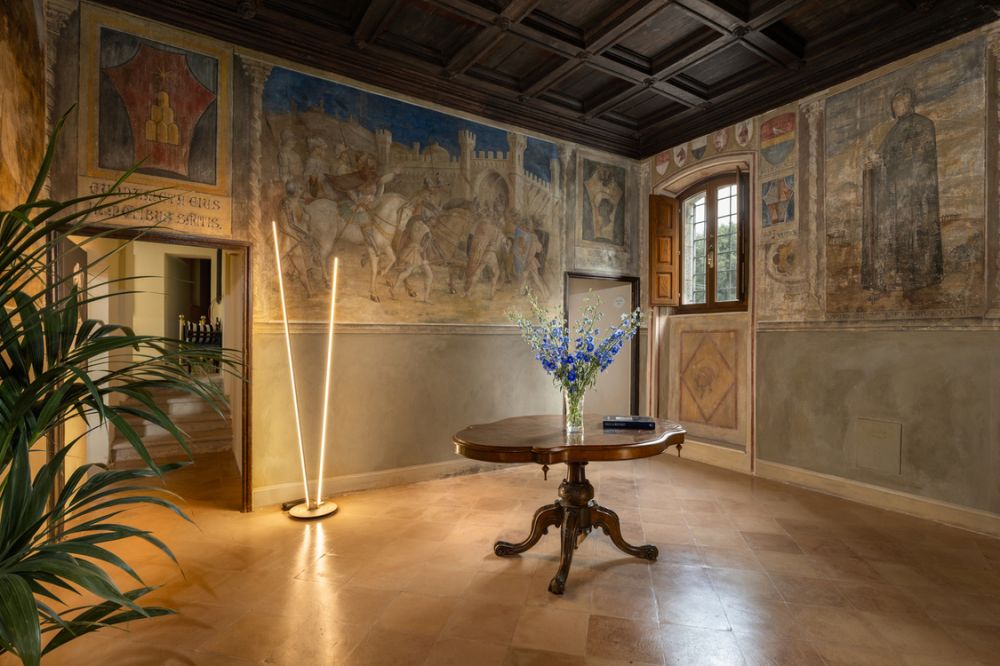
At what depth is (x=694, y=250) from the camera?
6.19m

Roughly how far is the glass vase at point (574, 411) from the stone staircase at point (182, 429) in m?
3.83

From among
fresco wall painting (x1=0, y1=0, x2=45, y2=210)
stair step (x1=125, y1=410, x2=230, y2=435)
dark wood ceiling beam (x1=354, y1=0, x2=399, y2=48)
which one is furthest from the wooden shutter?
fresco wall painting (x1=0, y1=0, x2=45, y2=210)

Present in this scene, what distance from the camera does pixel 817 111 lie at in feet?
15.5

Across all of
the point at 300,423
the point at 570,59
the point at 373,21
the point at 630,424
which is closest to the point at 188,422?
the point at 300,423

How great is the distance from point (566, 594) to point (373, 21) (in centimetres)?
427

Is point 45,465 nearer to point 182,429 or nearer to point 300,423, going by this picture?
point 300,423

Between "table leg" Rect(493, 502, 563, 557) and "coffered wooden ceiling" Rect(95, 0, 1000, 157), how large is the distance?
11.8 feet

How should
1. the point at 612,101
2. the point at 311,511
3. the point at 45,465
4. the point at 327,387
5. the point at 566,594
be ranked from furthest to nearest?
the point at 612,101, the point at 327,387, the point at 311,511, the point at 566,594, the point at 45,465

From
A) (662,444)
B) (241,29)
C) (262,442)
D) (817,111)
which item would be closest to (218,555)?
(262,442)

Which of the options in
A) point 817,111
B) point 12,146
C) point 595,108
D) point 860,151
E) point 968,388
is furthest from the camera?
point 595,108

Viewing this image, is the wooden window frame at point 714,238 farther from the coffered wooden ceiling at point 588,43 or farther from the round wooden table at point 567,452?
the round wooden table at point 567,452

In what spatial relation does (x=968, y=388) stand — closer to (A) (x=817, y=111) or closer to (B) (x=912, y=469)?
(B) (x=912, y=469)

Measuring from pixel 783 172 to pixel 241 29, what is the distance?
4886mm

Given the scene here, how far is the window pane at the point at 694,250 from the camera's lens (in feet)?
20.0
